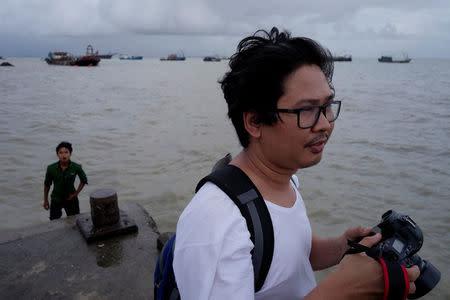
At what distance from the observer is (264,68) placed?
1.31m

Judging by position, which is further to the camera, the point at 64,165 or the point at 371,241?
the point at 64,165

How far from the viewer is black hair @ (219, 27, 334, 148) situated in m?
1.31

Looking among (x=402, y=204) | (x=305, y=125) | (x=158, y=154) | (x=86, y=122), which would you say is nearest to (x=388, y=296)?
(x=305, y=125)

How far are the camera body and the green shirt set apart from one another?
4864 mm

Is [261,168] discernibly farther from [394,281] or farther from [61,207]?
[61,207]

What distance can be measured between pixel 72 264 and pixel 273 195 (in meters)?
3.14

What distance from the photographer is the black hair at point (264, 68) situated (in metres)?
1.31

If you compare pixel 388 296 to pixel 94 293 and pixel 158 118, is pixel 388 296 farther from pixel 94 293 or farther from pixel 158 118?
pixel 158 118

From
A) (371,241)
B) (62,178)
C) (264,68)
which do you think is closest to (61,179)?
(62,178)

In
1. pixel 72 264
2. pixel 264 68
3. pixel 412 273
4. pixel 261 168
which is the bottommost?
pixel 72 264

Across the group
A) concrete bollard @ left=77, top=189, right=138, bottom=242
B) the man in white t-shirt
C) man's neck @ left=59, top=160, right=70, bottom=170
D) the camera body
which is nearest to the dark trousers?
man's neck @ left=59, top=160, right=70, bottom=170

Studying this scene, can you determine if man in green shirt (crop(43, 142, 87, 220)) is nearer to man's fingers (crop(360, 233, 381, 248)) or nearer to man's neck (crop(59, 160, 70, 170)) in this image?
man's neck (crop(59, 160, 70, 170))

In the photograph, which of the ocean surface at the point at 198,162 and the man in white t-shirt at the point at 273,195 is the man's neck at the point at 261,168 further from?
the ocean surface at the point at 198,162

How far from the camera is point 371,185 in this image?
8.95m
